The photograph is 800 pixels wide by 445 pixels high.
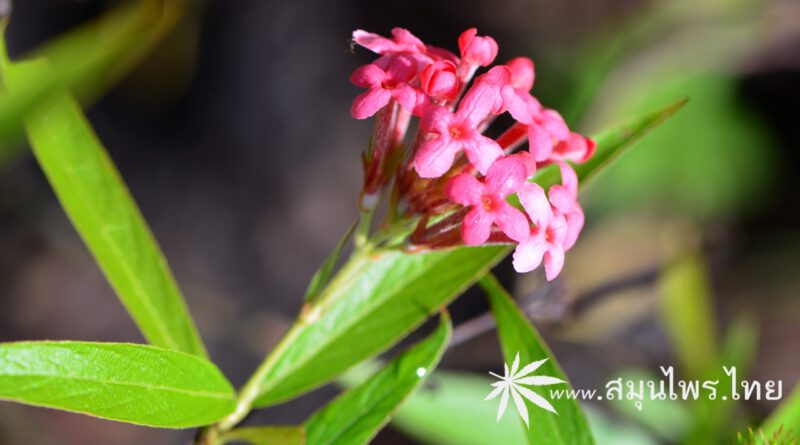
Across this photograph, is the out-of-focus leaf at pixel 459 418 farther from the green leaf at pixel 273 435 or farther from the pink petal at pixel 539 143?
the pink petal at pixel 539 143

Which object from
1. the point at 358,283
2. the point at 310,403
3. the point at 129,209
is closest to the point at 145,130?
the point at 310,403

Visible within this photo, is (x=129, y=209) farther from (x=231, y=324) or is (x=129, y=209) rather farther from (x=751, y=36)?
(x=751, y=36)

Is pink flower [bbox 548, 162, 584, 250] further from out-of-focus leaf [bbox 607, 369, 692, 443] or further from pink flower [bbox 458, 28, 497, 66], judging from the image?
out-of-focus leaf [bbox 607, 369, 692, 443]

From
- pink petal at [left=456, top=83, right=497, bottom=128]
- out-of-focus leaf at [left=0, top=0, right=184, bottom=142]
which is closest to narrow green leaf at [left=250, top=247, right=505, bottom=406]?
pink petal at [left=456, top=83, right=497, bottom=128]

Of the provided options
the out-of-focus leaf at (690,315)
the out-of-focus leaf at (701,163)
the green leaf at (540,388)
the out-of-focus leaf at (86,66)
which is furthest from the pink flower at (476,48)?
the out-of-focus leaf at (701,163)

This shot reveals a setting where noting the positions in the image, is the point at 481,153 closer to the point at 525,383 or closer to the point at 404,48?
the point at 404,48

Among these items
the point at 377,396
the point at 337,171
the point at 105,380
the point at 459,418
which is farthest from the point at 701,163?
the point at 105,380

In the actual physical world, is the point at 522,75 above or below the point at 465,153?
above
